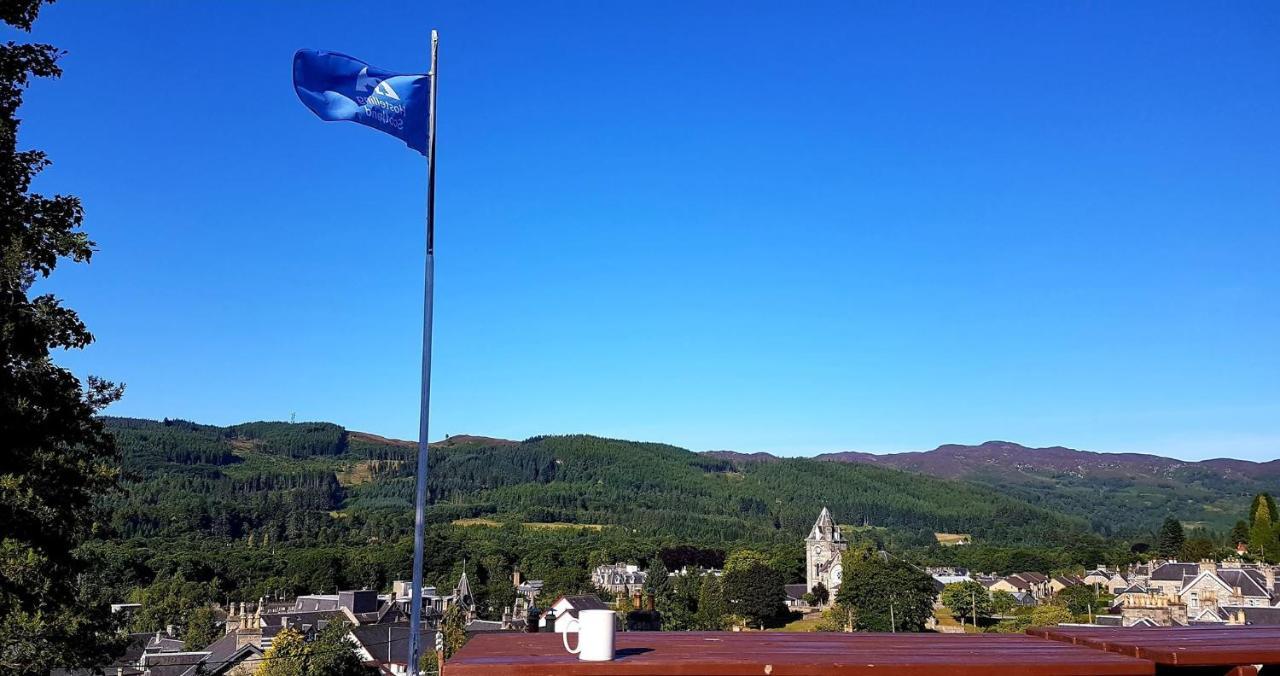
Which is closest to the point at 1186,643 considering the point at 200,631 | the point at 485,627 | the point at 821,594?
the point at 485,627

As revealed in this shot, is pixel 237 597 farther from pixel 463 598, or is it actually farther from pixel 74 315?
pixel 74 315

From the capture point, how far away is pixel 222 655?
43.0 metres

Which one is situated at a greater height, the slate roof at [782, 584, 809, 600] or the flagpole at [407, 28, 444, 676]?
the flagpole at [407, 28, 444, 676]

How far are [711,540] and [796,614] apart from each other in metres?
79.7

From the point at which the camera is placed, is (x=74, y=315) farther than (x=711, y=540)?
No

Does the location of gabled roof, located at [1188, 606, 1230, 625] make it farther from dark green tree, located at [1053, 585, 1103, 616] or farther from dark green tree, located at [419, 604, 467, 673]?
dark green tree, located at [419, 604, 467, 673]

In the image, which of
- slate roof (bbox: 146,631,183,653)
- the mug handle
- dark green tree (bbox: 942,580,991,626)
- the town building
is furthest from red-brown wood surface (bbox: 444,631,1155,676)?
the town building

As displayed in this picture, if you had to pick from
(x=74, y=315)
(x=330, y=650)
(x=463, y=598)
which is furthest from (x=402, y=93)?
(x=463, y=598)

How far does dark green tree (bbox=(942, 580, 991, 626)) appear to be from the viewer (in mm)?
74625

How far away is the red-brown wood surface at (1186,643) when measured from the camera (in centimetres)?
587

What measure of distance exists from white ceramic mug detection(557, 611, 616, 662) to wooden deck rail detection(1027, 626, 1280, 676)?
10.7 feet

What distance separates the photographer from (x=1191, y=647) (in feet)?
20.1

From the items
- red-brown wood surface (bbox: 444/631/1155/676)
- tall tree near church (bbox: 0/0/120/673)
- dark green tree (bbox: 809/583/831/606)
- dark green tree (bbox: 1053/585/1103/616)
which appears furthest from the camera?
dark green tree (bbox: 809/583/831/606)

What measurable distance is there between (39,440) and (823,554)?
100988 mm
